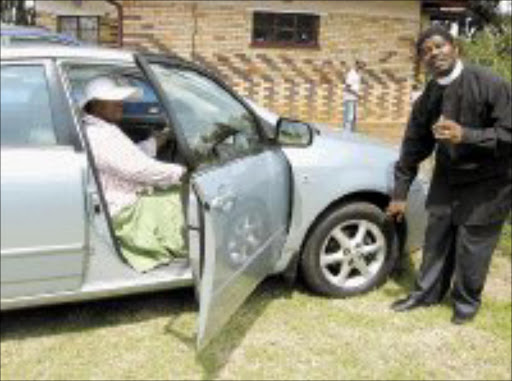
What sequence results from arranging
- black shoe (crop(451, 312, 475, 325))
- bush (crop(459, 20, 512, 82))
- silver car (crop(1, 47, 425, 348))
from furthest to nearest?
bush (crop(459, 20, 512, 82)), black shoe (crop(451, 312, 475, 325)), silver car (crop(1, 47, 425, 348))

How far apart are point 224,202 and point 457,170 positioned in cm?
153

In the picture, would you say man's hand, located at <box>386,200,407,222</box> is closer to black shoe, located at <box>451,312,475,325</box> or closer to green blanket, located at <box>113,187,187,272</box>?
black shoe, located at <box>451,312,475,325</box>

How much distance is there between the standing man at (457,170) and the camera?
4.90 m

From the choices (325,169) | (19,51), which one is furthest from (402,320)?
(19,51)

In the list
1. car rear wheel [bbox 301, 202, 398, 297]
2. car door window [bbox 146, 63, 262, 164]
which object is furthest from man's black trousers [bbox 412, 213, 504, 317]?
car door window [bbox 146, 63, 262, 164]

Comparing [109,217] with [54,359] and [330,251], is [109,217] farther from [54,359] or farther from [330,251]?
[330,251]

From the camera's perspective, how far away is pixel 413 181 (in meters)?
5.66

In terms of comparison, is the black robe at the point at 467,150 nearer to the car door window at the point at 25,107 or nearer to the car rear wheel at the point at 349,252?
the car rear wheel at the point at 349,252

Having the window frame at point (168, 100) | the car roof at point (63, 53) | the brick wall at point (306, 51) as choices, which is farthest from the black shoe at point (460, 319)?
the brick wall at point (306, 51)

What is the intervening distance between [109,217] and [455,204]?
80.9 inches

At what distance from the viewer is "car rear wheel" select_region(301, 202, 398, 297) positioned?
215 inches

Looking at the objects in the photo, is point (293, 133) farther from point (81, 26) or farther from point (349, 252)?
point (81, 26)

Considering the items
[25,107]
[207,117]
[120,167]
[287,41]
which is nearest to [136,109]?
[207,117]

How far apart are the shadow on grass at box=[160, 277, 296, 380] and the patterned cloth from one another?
817 mm
